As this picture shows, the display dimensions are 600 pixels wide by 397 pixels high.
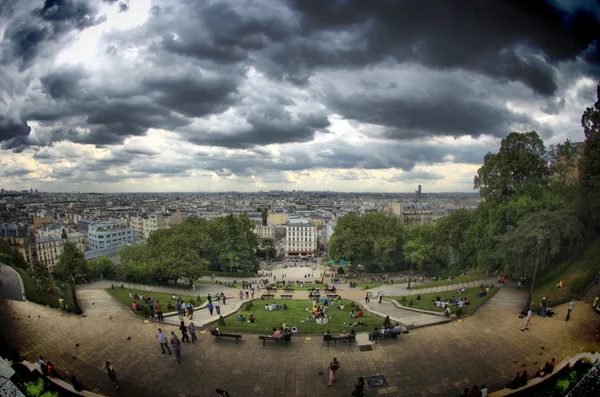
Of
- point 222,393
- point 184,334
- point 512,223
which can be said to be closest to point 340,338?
point 222,393

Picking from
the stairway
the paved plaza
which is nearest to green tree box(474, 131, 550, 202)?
the stairway

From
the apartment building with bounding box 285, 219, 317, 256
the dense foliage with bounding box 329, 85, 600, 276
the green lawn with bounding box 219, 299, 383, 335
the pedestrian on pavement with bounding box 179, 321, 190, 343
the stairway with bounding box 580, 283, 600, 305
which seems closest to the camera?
the pedestrian on pavement with bounding box 179, 321, 190, 343

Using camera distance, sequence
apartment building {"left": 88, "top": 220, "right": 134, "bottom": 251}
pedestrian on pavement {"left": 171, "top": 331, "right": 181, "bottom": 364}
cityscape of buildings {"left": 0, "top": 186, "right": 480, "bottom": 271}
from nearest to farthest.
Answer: pedestrian on pavement {"left": 171, "top": 331, "right": 181, "bottom": 364}, cityscape of buildings {"left": 0, "top": 186, "right": 480, "bottom": 271}, apartment building {"left": 88, "top": 220, "right": 134, "bottom": 251}

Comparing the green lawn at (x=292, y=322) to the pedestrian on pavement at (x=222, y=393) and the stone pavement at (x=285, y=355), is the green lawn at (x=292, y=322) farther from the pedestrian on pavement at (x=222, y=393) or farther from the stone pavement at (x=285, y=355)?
the pedestrian on pavement at (x=222, y=393)

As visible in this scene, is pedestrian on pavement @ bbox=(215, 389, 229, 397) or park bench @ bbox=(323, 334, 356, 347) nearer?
pedestrian on pavement @ bbox=(215, 389, 229, 397)

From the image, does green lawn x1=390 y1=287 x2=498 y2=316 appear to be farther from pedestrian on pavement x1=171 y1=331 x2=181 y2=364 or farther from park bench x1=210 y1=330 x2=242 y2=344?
pedestrian on pavement x1=171 y1=331 x2=181 y2=364

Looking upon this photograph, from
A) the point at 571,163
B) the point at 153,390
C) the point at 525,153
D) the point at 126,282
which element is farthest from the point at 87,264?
the point at 571,163

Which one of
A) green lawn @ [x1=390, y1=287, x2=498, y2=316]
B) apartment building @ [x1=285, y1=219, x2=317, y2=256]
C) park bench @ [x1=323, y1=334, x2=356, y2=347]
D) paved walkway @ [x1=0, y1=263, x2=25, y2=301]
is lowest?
apartment building @ [x1=285, y1=219, x2=317, y2=256]
